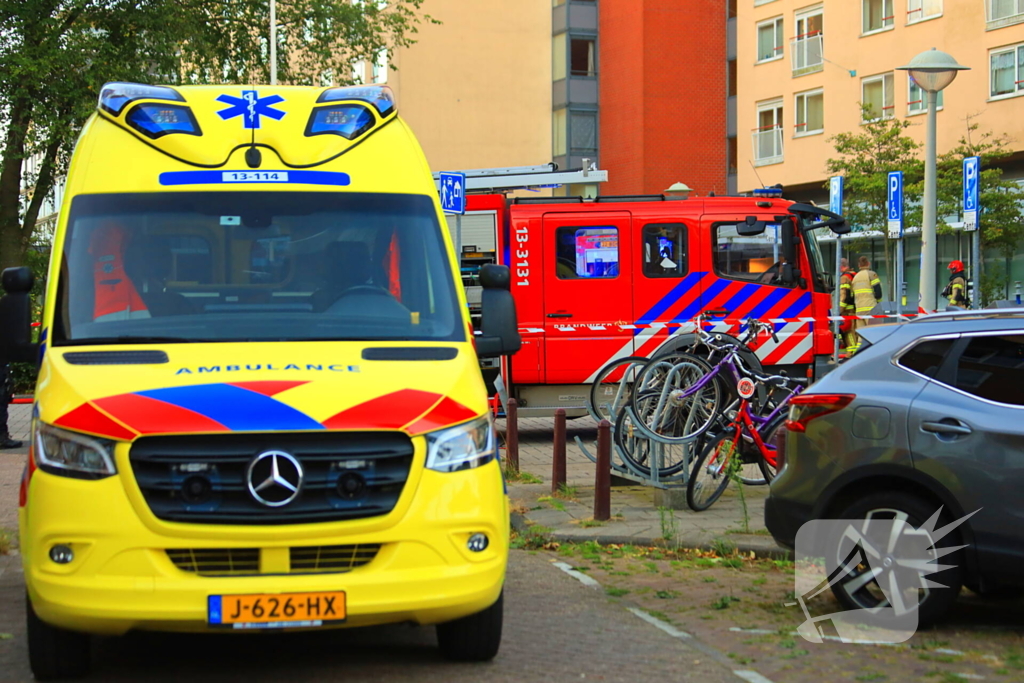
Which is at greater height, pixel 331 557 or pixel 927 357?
pixel 927 357

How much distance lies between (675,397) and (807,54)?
35.6 m

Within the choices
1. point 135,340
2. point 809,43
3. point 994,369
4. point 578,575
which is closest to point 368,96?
point 135,340

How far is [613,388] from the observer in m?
13.9

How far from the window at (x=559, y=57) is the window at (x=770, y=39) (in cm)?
899

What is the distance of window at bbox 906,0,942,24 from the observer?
38.8m

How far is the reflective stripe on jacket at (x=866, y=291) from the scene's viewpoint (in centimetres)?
2588

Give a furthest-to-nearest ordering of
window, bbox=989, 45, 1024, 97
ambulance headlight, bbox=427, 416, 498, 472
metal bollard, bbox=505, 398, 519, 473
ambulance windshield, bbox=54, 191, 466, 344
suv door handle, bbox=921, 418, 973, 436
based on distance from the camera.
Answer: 1. window, bbox=989, 45, 1024, 97
2. metal bollard, bbox=505, 398, 519, 473
3. suv door handle, bbox=921, 418, 973, 436
4. ambulance windshield, bbox=54, 191, 466, 344
5. ambulance headlight, bbox=427, 416, 498, 472

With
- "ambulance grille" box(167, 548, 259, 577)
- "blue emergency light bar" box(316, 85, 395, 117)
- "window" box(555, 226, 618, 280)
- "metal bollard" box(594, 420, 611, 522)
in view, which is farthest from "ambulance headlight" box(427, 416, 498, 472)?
"window" box(555, 226, 618, 280)

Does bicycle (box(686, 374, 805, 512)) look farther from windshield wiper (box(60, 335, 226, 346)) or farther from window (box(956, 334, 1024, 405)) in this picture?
windshield wiper (box(60, 335, 226, 346))

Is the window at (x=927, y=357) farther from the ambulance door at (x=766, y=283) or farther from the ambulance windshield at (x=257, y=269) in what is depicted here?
the ambulance door at (x=766, y=283)

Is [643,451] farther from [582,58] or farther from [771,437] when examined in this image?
[582,58]

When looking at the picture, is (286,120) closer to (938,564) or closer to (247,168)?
(247,168)

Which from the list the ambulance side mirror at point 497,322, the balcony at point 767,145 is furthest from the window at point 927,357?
the balcony at point 767,145

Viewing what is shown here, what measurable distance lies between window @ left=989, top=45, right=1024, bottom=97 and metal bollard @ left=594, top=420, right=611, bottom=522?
1195 inches
